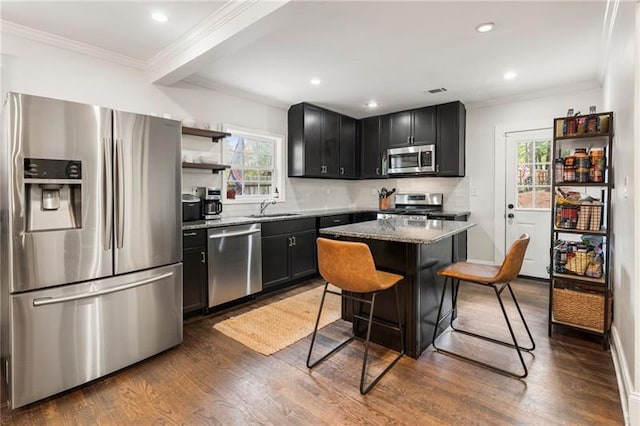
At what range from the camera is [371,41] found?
277 cm

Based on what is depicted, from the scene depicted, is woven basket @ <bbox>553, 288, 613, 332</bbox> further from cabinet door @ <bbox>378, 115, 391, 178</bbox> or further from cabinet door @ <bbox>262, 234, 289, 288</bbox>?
cabinet door @ <bbox>378, 115, 391, 178</bbox>

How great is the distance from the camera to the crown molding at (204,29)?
2203mm

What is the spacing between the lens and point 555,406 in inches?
71.1

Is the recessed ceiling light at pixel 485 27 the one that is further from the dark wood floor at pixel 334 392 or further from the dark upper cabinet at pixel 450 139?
the dark wood floor at pixel 334 392

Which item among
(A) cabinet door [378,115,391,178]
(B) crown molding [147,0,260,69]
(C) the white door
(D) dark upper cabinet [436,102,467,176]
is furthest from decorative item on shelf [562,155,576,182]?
(A) cabinet door [378,115,391,178]

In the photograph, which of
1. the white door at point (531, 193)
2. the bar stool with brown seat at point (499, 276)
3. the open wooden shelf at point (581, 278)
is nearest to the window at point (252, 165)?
the bar stool with brown seat at point (499, 276)

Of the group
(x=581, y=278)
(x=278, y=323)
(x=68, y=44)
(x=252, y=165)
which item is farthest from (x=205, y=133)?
(x=581, y=278)

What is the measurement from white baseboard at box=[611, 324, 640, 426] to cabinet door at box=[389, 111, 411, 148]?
343 centimetres

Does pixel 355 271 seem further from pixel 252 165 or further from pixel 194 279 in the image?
pixel 252 165

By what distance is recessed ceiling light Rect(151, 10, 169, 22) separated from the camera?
232 cm

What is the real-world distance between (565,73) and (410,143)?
6.54 feet

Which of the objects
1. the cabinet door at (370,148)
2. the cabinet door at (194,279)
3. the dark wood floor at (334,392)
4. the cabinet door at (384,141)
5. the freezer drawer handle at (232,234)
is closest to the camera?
the dark wood floor at (334,392)

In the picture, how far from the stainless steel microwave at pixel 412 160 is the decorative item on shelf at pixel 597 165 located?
225cm

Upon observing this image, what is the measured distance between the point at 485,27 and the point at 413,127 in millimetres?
2387
